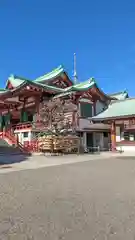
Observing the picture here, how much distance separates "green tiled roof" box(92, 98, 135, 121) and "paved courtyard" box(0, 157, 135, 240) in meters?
14.1

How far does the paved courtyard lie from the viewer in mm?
3990

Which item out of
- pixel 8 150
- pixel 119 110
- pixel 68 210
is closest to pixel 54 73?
pixel 119 110

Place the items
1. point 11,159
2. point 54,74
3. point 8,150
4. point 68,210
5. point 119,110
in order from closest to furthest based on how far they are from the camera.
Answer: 1. point 68,210
2. point 11,159
3. point 8,150
4. point 119,110
5. point 54,74

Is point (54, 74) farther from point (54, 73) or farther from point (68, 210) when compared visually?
point (68, 210)

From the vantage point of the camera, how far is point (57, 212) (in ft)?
16.8

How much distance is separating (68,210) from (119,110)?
767 inches

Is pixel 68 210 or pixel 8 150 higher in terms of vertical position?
pixel 8 150

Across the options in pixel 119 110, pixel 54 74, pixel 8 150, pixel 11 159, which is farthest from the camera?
pixel 54 74

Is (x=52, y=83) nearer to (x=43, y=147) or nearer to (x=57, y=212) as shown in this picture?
(x=43, y=147)

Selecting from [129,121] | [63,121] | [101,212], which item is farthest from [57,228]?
[63,121]

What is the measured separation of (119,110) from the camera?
23734 millimetres

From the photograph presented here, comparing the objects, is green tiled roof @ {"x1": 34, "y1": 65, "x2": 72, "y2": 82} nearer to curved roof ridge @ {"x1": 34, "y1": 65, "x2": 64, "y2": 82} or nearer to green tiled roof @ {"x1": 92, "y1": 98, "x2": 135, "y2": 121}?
curved roof ridge @ {"x1": 34, "y1": 65, "x2": 64, "y2": 82}

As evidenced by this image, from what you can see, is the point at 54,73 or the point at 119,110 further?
the point at 54,73

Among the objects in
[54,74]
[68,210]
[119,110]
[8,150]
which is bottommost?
[68,210]
